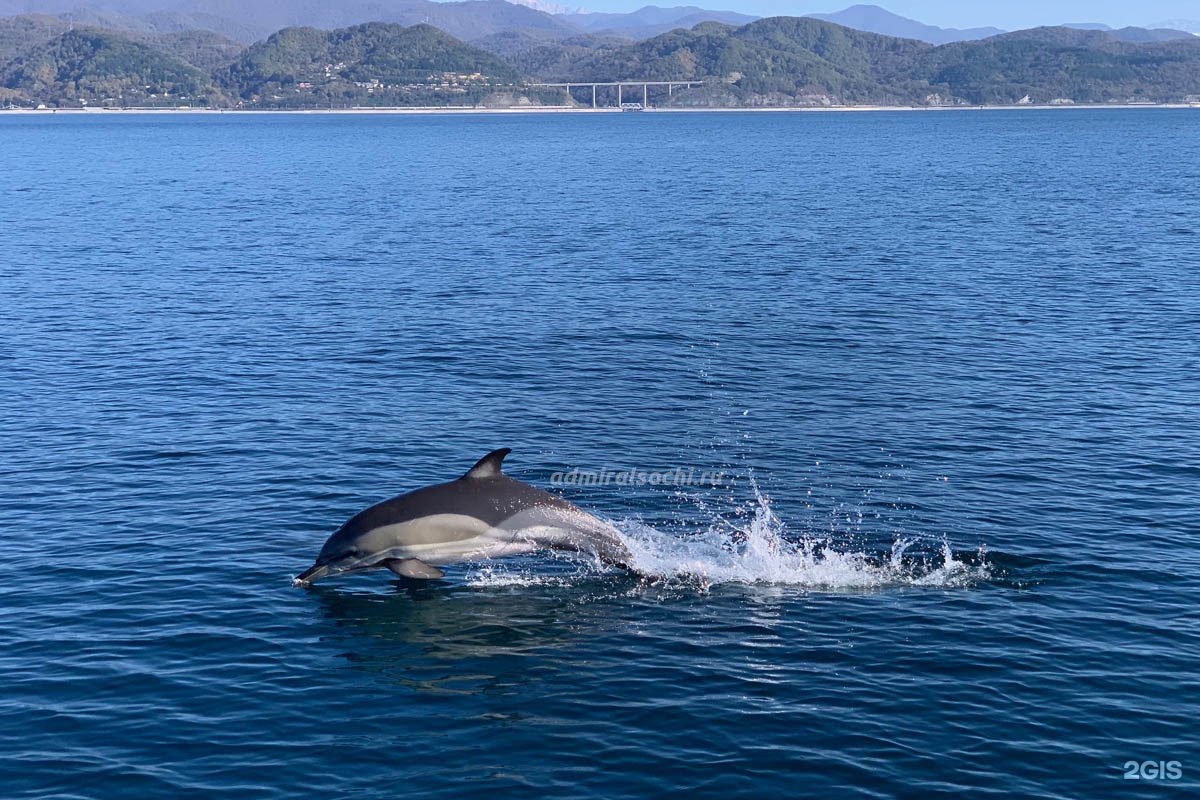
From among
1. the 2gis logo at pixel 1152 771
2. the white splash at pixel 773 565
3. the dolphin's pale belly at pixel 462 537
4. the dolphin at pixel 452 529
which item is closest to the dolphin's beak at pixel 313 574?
the dolphin at pixel 452 529

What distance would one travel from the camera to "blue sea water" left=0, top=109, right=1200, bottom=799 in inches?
763

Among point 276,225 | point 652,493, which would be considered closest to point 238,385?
point 652,493

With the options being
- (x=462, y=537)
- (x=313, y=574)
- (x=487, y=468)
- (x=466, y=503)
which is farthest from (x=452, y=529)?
(x=313, y=574)

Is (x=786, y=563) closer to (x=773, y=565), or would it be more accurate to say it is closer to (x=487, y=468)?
(x=773, y=565)

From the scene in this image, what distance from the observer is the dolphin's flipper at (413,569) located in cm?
2425

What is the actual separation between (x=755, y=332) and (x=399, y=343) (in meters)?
15.1

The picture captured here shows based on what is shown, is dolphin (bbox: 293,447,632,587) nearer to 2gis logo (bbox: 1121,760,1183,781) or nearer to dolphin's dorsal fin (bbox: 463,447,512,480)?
dolphin's dorsal fin (bbox: 463,447,512,480)

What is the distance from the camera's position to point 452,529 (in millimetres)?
24484

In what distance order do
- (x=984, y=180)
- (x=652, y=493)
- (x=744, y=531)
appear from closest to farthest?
(x=744, y=531) → (x=652, y=493) → (x=984, y=180)

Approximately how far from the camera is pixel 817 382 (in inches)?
1738

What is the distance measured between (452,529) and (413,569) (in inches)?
42.3

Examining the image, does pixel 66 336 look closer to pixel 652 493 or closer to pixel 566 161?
pixel 652 493

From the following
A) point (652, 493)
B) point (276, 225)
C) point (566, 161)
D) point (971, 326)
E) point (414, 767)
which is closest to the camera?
point (414, 767)

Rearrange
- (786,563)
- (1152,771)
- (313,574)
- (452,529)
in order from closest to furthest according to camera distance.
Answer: (1152,771) < (452,529) < (313,574) < (786,563)
